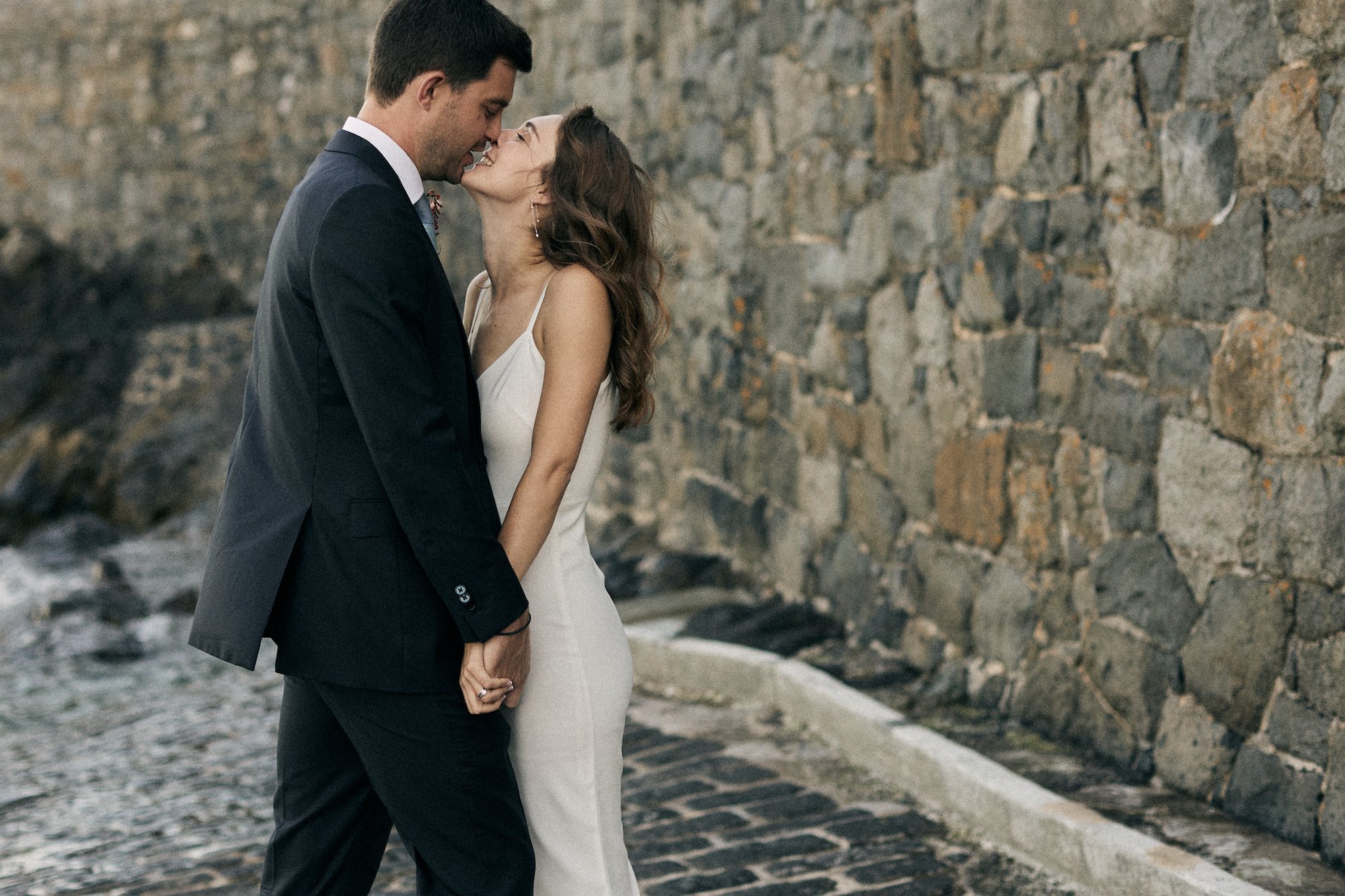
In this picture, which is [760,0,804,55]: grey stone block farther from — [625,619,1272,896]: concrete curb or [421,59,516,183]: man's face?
[421,59,516,183]: man's face

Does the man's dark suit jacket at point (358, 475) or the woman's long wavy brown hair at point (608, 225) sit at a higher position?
the woman's long wavy brown hair at point (608, 225)

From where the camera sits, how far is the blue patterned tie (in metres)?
2.44

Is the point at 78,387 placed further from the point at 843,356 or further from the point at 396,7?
the point at 396,7

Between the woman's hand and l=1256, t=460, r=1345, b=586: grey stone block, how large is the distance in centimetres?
189

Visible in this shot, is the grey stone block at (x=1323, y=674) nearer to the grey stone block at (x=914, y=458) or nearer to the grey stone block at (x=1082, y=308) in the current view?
the grey stone block at (x=1082, y=308)

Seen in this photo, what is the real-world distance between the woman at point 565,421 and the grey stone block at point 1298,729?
1.64 metres

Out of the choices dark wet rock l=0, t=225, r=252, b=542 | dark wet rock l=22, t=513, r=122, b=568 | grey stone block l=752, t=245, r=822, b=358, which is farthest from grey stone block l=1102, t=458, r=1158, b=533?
dark wet rock l=0, t=225, r=252, b=542

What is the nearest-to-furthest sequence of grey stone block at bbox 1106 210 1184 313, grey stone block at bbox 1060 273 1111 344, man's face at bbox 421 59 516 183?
man's face at bbox 421 59 516 183
grey stone block at bbox 1106 210 1184 313
grey stone block at bbox 1060 273 1111 344

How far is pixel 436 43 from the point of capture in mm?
2385

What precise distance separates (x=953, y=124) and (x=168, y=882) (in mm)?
3285

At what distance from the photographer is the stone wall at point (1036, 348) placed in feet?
10.6

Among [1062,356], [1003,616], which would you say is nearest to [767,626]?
[1003,616]

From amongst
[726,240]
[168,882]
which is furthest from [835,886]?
[726,240]

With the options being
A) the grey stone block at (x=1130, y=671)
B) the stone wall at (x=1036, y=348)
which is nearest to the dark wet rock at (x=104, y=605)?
the stone wall at (x=1036, y=348)
